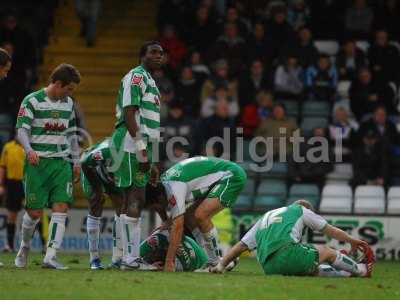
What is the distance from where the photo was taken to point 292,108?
21953 millimetres

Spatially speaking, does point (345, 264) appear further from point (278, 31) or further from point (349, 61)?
point (278, 31)

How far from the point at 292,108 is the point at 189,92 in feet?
6.25

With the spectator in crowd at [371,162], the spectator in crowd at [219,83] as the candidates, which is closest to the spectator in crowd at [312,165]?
the spectator in crowd at [371,162]

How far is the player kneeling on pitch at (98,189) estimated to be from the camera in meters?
13.5

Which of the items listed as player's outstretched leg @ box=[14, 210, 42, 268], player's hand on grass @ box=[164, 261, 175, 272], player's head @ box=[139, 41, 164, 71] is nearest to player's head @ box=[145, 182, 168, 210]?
player's hand on grass @ box=[164, 261, 175, 272]

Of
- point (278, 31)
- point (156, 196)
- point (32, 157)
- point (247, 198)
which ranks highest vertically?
point (278, 31)

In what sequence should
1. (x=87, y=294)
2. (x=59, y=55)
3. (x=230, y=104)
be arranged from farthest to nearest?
(x=59, y=55) → (x=230, y=104) → (x=87, y=294)

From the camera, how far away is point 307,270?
12.8 meters

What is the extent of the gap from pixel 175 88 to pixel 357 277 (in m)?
9.97

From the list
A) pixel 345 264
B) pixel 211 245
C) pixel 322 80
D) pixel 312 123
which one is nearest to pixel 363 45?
pixel 322 80

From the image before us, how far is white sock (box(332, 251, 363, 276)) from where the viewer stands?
12820 mm

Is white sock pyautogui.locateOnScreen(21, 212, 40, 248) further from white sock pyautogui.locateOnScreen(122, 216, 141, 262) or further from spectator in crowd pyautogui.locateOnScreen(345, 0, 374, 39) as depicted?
spectator in crowd pyautogui.locateOnScreen(345, 0, 374, 39)

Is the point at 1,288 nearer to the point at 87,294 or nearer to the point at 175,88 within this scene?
the point at 87,294

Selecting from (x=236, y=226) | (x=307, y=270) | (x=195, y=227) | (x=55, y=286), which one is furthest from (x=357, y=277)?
(x=236, y=226)
